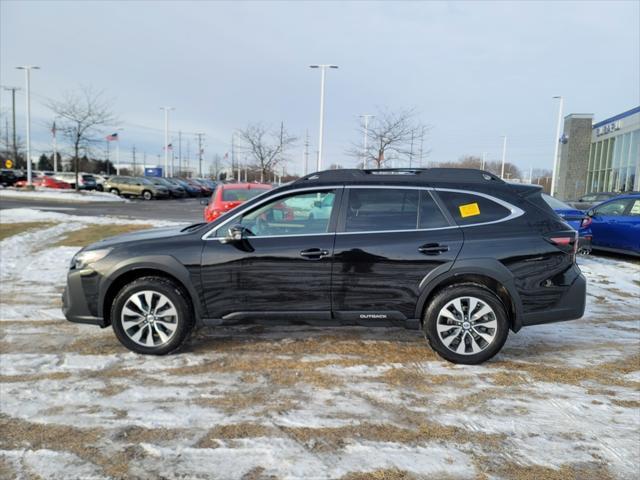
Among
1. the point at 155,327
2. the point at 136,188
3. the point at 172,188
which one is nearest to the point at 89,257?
the point at 155,327

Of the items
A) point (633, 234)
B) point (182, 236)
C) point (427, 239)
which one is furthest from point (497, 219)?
point (633, 234)

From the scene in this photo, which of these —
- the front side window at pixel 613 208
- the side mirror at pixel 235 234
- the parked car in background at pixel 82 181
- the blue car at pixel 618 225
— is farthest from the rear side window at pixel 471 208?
the parked car in background at pixel 82 181

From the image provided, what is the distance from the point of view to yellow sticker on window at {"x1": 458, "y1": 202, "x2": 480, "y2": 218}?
4.50 m

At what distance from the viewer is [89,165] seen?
83.2m

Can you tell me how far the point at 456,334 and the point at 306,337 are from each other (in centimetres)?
163

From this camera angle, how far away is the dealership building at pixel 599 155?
3244 cm

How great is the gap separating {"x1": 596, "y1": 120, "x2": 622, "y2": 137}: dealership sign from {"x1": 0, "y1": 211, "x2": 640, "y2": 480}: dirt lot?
120 ft

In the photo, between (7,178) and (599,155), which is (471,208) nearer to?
(599,155)

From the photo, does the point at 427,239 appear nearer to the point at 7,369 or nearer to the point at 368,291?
the point at 368,291

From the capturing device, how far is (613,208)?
11.1m

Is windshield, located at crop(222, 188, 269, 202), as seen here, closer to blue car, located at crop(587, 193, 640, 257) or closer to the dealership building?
blue car, located at crop(587, 193, 640, 257)

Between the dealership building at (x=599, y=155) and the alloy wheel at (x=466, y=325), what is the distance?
104 feet

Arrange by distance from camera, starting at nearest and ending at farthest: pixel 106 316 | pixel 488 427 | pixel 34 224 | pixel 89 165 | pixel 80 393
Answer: pixel 488 427 → pixel 80 393 → pixel 106 316 → pixel 34 224 → pixel 89 165

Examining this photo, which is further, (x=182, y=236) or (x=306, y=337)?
(x=306, y=337)
